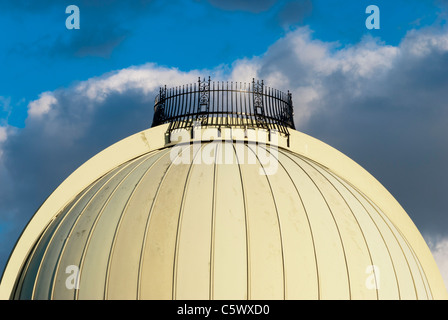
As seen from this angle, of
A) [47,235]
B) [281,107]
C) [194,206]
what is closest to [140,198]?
[194,206]

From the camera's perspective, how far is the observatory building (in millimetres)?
14523

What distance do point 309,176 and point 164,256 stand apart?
14.3 ft

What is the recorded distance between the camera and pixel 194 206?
15.4 metres

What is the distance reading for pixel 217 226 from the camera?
1493 centimetres

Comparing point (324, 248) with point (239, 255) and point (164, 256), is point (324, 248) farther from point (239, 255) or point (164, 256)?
point (164, 256)

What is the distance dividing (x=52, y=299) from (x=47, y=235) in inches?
91.3

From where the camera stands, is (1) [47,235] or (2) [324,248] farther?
(1) [47,235]

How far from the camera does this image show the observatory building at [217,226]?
1452cm
